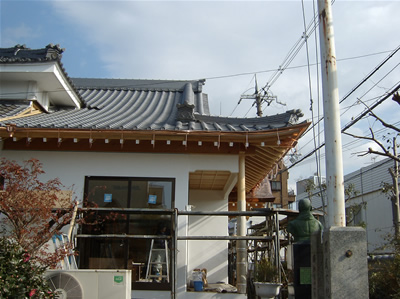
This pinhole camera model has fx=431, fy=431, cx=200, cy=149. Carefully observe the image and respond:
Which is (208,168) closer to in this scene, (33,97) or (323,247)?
(323,247)

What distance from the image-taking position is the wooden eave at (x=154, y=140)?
340 inches

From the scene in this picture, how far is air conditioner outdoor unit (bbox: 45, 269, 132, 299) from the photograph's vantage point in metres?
5.98

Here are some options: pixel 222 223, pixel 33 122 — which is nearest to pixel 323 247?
pixel 33 122

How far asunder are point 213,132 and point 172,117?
225 centimetres

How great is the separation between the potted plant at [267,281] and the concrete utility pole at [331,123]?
1404 millimetres

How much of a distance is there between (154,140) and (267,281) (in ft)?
12.0

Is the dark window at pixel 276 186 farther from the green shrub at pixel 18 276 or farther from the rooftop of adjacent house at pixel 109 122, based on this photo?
the green shrub at pixel 18 276

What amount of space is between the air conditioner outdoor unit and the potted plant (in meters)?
2.03

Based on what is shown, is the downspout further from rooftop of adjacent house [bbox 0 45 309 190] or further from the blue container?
the blue container

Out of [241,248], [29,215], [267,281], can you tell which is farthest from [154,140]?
[267,281]

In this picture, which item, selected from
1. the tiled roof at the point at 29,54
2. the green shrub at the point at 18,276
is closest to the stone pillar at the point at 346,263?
the green shrub at the point at 18,276

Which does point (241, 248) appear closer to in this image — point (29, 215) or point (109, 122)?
point (109, 122)

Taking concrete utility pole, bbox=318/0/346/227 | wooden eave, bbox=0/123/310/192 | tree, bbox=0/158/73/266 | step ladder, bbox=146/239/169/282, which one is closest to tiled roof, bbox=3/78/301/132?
wooden eave, bbox=0/123/310/192

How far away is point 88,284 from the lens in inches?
239
